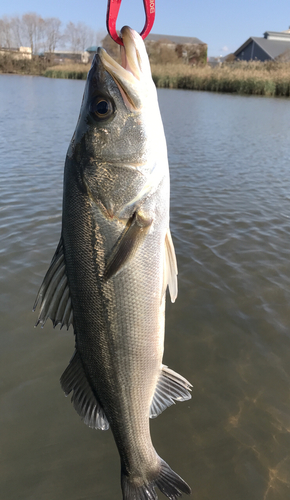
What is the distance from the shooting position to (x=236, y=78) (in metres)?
33.7

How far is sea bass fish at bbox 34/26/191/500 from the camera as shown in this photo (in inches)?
66.4

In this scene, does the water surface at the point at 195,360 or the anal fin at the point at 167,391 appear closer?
the anal fin at the point at 167,391

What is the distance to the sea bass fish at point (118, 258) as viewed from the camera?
66.4 inches

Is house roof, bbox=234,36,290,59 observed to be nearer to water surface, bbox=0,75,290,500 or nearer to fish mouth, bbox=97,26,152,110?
water surface, bbox=0,75,290,500

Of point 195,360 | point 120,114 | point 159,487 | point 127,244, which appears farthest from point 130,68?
point 195,360

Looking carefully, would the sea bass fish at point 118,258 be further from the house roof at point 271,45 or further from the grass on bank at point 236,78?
the house roof at point 271,45

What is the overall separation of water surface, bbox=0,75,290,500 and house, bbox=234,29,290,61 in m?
63.8

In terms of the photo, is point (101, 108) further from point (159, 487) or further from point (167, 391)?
point (159, 487)

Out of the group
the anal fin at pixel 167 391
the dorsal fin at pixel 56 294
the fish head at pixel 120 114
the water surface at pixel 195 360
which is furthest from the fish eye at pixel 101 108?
the water surface at pixel 195 360

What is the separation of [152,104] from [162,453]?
262 cm

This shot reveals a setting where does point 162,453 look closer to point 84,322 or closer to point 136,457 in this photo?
point 136,457

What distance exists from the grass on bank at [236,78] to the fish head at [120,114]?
34810mm

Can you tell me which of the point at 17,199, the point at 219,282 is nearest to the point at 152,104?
the point at 219,282

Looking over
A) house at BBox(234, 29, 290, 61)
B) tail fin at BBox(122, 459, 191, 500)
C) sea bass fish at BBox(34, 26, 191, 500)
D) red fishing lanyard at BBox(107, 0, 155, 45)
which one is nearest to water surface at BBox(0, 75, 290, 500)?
tail fin at BBox(122, 459, 191, 500)
